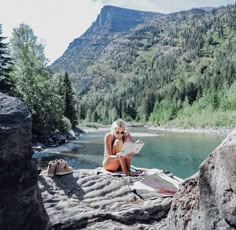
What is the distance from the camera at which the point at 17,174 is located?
347cm

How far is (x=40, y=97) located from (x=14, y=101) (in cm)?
3292

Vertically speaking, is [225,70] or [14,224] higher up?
[225,70]

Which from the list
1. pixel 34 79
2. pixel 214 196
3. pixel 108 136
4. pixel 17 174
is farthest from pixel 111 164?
pixel 34 79

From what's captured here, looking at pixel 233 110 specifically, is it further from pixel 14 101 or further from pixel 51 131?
pixel 14 101

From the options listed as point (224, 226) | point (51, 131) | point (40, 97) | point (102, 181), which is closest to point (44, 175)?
point (102, 181)

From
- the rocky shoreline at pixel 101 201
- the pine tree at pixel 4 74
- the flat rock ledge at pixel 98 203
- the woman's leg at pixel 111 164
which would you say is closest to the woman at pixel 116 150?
the woman's leg at pixel 111 164

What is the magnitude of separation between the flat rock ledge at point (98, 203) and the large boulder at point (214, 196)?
5.15 feet

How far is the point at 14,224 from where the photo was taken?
3.47 meters

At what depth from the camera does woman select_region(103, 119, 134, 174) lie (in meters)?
7.64

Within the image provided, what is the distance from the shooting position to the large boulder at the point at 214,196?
268 centimetres

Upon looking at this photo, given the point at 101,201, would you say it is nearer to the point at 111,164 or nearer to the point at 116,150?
the point at 111,164

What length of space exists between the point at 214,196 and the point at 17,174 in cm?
189

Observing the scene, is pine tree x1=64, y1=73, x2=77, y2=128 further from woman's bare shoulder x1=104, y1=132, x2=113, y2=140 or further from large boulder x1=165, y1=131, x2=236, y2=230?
large boulder x1=165, y1=131, x2=236, y2=230

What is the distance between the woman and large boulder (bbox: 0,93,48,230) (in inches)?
156
